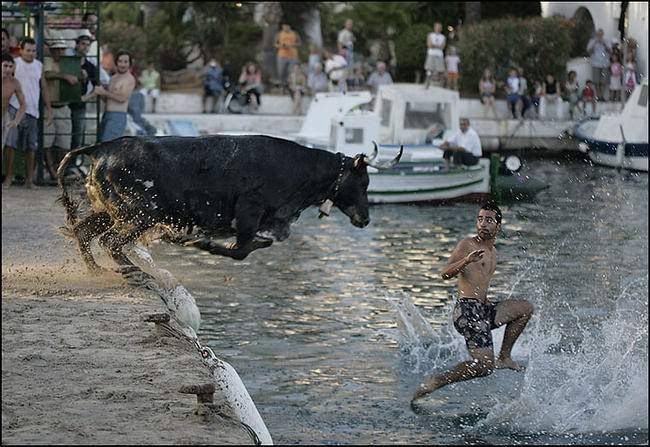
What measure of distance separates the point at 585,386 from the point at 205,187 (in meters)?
3.62

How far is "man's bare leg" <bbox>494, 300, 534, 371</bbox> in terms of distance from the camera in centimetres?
1070

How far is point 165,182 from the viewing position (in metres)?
12.5

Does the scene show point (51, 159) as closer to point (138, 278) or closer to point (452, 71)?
point (138, 278)

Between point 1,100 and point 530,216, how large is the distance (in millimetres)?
9096

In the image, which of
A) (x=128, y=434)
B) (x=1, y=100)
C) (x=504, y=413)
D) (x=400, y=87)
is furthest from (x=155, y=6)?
(x=128, y=434)

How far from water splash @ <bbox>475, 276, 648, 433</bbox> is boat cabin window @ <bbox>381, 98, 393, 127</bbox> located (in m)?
15.7

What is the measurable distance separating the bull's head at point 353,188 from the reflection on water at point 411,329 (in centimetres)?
97

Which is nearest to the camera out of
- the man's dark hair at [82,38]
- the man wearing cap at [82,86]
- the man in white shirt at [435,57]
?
the man wearing cap at [82,86]

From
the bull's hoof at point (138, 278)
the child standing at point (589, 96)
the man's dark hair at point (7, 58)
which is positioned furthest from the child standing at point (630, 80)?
the bull's hoof at point (138, 278)

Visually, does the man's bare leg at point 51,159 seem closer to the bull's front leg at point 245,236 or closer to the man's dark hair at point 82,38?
the man's dark hair at point 82,38

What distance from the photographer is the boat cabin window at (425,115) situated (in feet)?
93.7

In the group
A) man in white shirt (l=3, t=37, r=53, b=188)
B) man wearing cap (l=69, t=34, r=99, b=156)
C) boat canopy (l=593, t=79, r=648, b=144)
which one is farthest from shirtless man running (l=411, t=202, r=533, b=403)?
boat canopy (l=593, t=79, r=648, b=144)

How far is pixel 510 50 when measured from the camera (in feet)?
126

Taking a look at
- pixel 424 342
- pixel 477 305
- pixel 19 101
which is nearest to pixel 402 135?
pixel 19 101
